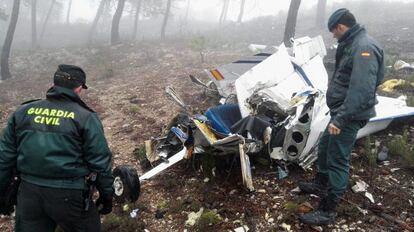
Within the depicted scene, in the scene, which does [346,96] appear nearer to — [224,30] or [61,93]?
[61,93]

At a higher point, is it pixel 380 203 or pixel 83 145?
pixel 83 145

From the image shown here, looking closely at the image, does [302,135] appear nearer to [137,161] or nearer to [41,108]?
[137,161]

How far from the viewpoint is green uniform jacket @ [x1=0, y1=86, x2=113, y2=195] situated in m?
2.99

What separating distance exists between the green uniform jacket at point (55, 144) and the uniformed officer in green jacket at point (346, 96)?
2353 mm

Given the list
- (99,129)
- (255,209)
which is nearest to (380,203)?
(255,209)

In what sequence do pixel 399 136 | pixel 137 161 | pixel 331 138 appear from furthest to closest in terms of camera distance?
pixel 137 161 → pixel 399 136 → pixel 331 138

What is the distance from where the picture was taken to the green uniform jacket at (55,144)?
299cm

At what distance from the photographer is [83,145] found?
3.12 meters

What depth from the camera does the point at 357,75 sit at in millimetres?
3656

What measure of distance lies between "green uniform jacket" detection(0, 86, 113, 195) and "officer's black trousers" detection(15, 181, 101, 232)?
68mm

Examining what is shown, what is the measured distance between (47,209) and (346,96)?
2.98 metres

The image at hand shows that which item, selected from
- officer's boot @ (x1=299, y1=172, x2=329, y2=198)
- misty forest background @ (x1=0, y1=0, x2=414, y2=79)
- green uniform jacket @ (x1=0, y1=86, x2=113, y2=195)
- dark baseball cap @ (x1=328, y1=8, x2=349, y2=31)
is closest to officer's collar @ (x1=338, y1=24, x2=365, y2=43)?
dark baseball cap @ (x1=328, y1=8, x2=349, y2=31)

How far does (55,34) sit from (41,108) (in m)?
30.5

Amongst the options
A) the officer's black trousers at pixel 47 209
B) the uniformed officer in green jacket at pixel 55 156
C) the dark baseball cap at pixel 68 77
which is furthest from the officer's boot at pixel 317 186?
the dark baseball cap at pixel 68 77
